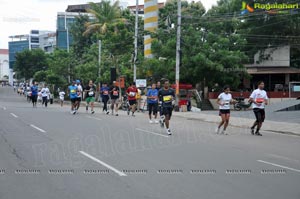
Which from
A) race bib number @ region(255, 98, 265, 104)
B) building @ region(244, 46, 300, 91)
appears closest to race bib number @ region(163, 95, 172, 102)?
race bib number @ region(255, 98, 265, 104)

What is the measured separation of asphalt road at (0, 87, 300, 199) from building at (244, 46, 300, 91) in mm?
26709

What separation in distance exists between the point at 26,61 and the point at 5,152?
229 feet

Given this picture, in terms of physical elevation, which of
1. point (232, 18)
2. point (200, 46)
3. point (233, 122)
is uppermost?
→ point (232, 18)

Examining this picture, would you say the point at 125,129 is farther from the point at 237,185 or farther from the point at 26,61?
the point at 26,61

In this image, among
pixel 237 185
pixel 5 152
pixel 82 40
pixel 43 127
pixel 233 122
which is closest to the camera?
pixel 237 185

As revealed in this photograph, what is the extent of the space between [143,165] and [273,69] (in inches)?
1333

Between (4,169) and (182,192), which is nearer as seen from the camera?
(182,192)

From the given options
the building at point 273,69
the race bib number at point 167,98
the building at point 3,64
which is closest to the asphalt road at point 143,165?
the race bib number at point 167,98

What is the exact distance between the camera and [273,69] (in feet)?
133

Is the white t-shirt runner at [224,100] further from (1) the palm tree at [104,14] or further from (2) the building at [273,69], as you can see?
(1) the palm tree at [104,14]

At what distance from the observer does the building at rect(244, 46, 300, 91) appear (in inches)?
1578

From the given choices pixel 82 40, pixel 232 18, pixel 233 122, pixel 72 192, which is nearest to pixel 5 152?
pixel 72 192

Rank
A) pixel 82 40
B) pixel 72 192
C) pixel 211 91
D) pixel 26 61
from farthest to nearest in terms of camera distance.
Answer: pixel 26 61 < pixel 82 40 < pixel 211 91 < pixel 72 192

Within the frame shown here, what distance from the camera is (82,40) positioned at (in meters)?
61.3
